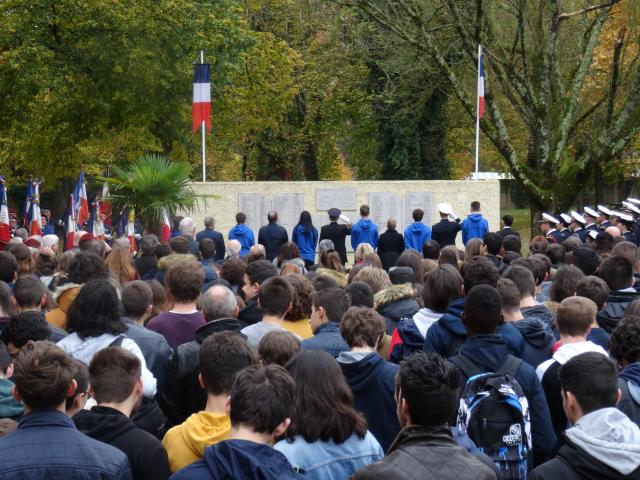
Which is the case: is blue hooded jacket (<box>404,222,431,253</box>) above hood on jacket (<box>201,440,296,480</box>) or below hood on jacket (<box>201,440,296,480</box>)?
below

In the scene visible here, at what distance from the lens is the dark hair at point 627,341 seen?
5535 millimetres

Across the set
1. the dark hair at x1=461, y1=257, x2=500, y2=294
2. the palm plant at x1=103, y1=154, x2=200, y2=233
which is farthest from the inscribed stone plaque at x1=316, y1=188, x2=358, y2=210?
the dark hair at x1=461, y1=257, x2=500, y2=294

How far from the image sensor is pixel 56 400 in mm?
4211

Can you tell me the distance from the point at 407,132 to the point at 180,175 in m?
21.7

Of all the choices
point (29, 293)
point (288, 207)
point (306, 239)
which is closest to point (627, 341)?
point (29, 293)

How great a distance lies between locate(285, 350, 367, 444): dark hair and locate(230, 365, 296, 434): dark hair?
35 centimetres

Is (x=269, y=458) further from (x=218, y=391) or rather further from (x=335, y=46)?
(x=335, y=46)

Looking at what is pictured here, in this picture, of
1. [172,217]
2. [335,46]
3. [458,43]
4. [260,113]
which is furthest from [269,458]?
[335,46]

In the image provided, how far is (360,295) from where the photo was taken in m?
7.41

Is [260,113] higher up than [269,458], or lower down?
higher up

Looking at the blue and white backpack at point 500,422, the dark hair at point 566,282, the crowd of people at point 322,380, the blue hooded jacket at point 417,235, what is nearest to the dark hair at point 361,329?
the crowd of people at point 322,380

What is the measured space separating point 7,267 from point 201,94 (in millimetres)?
14378

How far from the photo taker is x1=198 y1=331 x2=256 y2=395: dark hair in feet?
15.6

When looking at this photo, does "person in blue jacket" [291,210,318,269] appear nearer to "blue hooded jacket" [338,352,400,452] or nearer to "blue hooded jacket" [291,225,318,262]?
"blue hooded jacket" [291,225,318,262]
